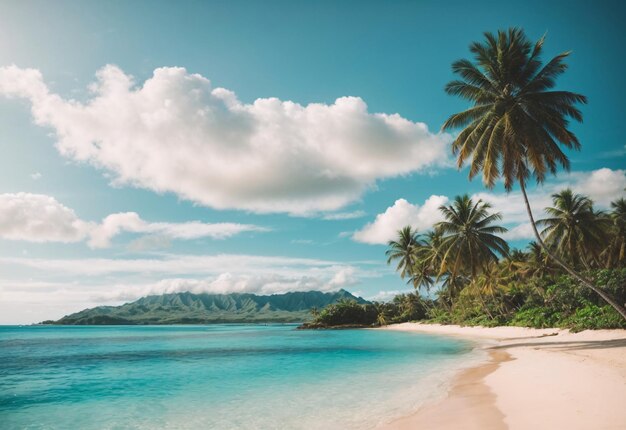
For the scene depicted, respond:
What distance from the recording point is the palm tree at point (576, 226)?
110 ft

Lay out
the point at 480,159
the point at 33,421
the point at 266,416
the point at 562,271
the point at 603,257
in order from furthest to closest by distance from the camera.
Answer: the point at 562,271
the point at 603,257
the point at 480,159
the point at 33,421
the point at 266,416

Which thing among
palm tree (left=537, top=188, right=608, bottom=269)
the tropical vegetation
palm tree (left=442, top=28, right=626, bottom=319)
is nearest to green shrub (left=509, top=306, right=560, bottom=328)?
the tropical vegetation

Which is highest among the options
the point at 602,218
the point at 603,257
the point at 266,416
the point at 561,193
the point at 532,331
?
the point at 561,193

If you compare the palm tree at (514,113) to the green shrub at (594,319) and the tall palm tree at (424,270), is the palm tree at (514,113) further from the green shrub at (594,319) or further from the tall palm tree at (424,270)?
the tall palm tree at (424,270)

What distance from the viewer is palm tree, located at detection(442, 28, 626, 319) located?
17.5m

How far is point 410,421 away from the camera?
27.2 ft

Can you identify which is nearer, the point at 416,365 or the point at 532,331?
the point at 416,365

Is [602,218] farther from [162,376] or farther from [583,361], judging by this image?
[162,376]

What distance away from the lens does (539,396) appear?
9117mm

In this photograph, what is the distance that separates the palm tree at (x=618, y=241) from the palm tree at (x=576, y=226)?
6.44ft

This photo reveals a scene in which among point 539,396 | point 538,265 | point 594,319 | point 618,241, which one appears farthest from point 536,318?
point 539,396

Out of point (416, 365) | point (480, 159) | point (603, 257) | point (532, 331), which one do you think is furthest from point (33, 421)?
point (603, 257)

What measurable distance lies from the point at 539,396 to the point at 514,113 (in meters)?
13.8

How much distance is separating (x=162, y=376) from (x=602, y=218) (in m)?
39.4
